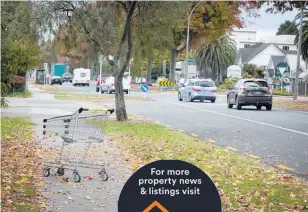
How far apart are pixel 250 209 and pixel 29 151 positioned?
556 centimetres

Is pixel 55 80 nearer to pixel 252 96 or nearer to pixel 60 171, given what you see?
pixel 252 96

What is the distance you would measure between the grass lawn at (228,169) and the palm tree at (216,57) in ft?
221

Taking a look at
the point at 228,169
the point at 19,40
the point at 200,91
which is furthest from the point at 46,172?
the point at 200,91

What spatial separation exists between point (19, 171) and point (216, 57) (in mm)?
76379

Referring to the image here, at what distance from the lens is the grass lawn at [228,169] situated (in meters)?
7.49

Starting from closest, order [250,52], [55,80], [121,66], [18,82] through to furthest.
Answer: [121,66]
[18,82]
[55,80]
[250,52]

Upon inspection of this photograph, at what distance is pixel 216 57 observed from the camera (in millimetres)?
84375

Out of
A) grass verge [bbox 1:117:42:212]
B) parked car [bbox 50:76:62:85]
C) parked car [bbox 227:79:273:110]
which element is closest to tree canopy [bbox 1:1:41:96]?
grass verge [bbox 1:117:42:212]

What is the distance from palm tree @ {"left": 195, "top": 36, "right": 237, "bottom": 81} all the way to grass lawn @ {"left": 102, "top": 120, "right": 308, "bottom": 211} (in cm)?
6750

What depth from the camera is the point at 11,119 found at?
18.2 metres

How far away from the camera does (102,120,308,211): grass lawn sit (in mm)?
7488

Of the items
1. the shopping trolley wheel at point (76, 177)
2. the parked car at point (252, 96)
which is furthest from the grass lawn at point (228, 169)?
the parked car at point (252, 96)

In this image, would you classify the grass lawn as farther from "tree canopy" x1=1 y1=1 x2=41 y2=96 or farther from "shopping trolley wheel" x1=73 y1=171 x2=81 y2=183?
"tree canopy" x1=1 y1=1 x2=41 y2=96

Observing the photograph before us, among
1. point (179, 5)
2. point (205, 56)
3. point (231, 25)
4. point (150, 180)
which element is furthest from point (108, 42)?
point (205, 56)
